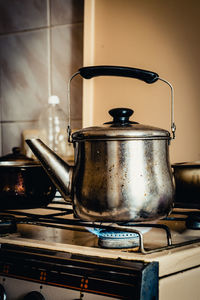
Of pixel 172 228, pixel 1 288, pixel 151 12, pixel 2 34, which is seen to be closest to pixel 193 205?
pixel 172 228

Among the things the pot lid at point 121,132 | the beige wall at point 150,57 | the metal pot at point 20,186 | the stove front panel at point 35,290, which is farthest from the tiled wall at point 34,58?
the stove front panel at point 35,290

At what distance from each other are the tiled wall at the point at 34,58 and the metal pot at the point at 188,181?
684mm

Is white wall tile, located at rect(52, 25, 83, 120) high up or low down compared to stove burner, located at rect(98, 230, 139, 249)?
up

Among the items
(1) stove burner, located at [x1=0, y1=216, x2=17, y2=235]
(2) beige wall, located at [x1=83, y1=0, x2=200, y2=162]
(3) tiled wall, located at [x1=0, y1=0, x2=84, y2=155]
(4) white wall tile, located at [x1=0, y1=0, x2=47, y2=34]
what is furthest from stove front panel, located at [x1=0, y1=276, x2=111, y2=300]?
(4) white wall tile, located at [x1=0, y1=0, x2=47, y2=34]

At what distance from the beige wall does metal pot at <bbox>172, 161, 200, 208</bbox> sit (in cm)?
39

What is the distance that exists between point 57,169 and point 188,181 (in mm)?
231

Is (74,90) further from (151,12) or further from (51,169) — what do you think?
(51,169)

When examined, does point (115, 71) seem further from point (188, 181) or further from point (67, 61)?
point (67, 61)

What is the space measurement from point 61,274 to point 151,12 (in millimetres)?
858

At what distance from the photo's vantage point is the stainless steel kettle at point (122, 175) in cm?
56

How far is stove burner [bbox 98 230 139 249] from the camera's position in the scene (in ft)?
1.86

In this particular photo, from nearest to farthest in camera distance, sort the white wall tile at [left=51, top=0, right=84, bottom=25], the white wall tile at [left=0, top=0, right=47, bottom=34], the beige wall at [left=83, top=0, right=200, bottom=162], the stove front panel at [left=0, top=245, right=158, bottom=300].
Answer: the stove front panel at [left=0, top=245, right=158, bottom=300] → the beige wall at [left=83, top=0, right=200, bottom=162] → the white wall tile at [left=51, top=0, right=84, bottom=25] → the white wall tile at [left=0, top=0, right=47, bottom=34]

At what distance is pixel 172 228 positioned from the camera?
0.74 metres

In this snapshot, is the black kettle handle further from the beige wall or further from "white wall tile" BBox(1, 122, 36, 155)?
"white wall tile" BBox(1, 122, 36, 155)
